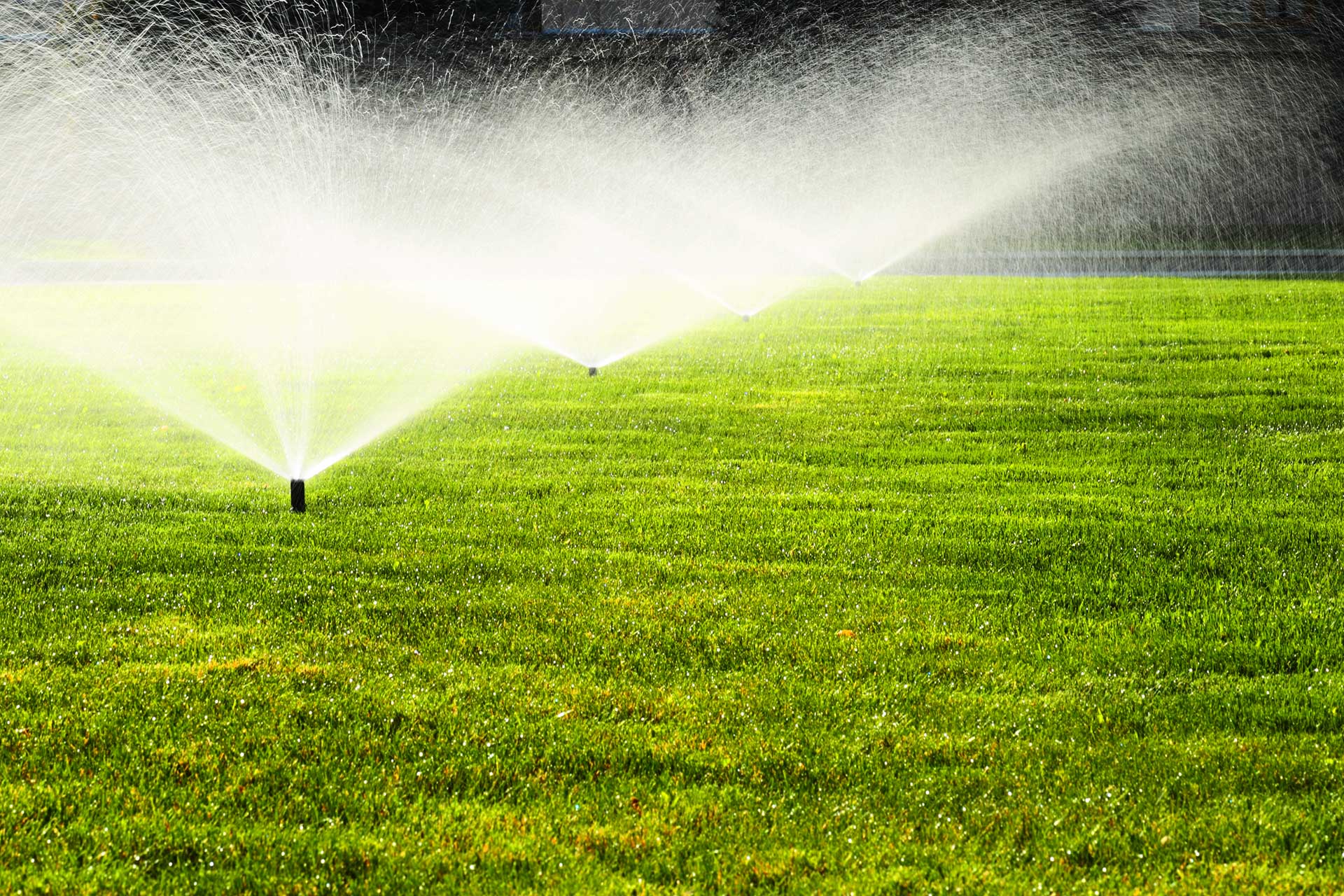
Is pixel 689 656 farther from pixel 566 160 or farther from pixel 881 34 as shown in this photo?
pixel 881 34

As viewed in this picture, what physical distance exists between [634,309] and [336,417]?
8.13m

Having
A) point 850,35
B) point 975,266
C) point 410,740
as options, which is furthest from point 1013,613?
point 850,35

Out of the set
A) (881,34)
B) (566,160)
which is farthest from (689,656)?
(881,34)

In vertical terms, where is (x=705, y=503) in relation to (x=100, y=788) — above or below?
above

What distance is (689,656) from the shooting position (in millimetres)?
5203

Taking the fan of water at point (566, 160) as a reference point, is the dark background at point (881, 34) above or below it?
above

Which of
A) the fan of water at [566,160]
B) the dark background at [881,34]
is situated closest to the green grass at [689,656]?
the fan of water at [566,160]

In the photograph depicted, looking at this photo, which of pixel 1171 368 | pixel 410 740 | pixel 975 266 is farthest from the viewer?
pixel 975 266

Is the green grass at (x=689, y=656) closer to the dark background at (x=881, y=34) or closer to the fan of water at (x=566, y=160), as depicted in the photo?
the fan of water at (x=566, y=160)

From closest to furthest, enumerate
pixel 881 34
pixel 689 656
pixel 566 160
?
1. pixel 689 656
2. pixel 566 160
3. pixel 881 34

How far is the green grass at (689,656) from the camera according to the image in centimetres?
375

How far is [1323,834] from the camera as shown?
379cm

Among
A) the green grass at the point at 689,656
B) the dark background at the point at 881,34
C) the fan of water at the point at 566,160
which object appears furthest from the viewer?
the dark background at the point at 881,34

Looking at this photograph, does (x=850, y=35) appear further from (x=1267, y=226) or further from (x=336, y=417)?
(x=336, y=417)
